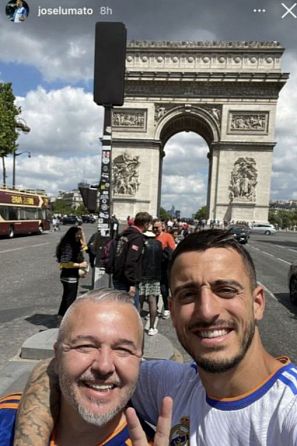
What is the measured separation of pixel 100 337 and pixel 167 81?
41.3 meters

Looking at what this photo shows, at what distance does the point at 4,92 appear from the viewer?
29.6 m

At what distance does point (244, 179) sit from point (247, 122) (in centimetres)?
558

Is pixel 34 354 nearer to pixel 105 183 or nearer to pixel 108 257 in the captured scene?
pixel 108 257

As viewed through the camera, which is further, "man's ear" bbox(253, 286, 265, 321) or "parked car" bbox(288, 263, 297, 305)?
"parked car" bbox(288, 263, 297, 305)

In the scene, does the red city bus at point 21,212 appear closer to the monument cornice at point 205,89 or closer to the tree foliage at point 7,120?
the tree foliage at point 7,120

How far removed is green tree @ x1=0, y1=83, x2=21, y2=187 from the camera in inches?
1086

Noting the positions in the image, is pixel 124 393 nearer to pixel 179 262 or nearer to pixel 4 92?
pixel 179 262

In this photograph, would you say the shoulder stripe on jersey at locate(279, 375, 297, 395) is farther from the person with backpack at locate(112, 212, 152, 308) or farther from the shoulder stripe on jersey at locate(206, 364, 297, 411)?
the person with backpack at locate(112, 212, 152, 308)

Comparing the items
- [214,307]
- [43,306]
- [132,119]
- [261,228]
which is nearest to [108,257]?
[43,306]

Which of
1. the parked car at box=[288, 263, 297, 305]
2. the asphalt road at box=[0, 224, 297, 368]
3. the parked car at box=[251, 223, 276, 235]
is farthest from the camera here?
the parked car at box=[251, 223, 276, 235]

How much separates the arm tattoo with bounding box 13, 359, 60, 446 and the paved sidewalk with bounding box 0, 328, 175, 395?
2.72 metres

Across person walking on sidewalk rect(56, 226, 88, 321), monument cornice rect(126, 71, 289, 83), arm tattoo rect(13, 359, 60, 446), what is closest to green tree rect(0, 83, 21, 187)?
monument cornice rect(126, 71, 289, 83)

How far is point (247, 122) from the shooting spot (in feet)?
129

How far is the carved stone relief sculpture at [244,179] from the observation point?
38406 mm
